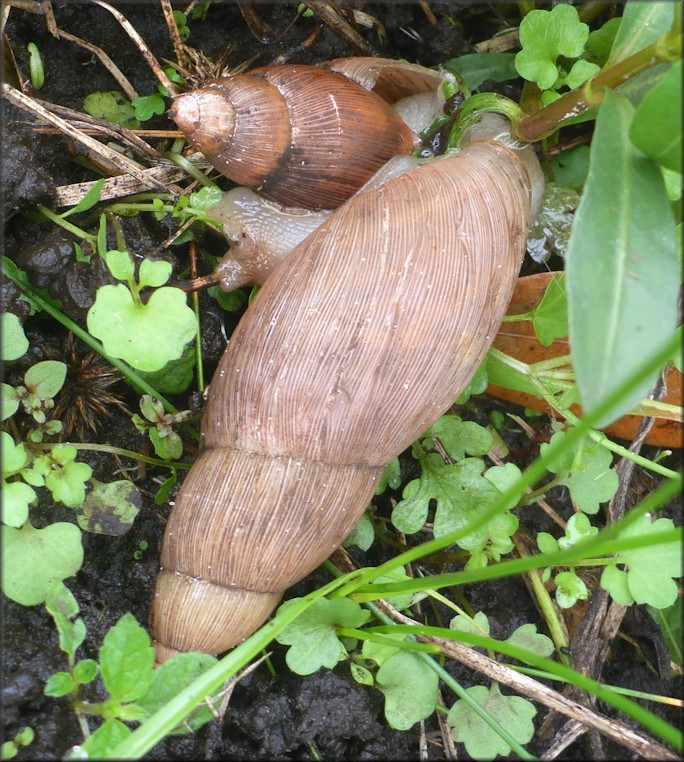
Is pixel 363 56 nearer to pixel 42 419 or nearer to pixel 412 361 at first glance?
pixel 412 361

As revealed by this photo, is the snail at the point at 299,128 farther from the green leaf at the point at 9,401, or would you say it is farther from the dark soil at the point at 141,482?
the green leaf at the point at 9,401

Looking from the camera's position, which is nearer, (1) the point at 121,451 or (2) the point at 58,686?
(2) the point at 58,686

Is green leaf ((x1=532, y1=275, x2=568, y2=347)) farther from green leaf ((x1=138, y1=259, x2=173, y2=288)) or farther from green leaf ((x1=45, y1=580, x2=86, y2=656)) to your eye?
green leaf ((x1=45, y1=580, x2=86, y2=656))

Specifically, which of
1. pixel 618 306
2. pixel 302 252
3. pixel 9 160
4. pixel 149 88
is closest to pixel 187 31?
pixel 149 88

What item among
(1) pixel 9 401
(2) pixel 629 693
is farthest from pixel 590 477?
(1) pixel 9 401

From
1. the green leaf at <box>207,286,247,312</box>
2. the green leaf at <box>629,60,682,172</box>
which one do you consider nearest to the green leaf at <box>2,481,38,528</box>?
the green leaf at <box>207,286,247,312</box>

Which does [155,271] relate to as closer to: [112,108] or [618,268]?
[112,108]

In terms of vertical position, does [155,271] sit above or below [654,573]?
above
